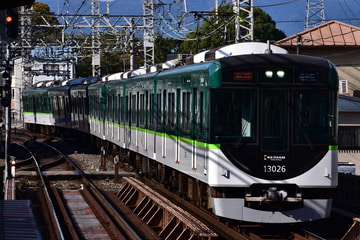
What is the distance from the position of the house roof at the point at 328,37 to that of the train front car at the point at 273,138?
22.8 m

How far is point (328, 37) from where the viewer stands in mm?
35719

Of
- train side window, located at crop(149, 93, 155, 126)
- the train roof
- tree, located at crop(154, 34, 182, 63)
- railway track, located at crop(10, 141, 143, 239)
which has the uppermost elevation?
tree, located at crop(154, 34, 182, 63)

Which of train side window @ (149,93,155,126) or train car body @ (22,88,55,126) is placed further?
train car body @ (22,88,55,126)

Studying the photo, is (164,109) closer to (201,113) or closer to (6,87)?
(201,113)

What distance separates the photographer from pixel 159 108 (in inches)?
607

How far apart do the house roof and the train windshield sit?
2308cm

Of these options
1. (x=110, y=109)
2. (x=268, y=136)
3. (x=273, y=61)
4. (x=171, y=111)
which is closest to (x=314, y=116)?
(x=268, y=136)

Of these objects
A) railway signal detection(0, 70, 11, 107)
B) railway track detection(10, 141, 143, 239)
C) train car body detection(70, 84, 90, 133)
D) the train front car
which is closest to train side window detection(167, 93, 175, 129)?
railway track detection(10, 141, 143, 239)

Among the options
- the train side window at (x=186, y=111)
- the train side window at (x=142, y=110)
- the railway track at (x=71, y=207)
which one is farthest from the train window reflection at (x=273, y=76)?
the train side window at (x=142, y=110)

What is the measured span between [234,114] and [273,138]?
658mm

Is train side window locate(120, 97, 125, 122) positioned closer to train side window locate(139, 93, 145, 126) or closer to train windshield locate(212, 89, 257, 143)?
train side window locate(139, 93, 145, 126)

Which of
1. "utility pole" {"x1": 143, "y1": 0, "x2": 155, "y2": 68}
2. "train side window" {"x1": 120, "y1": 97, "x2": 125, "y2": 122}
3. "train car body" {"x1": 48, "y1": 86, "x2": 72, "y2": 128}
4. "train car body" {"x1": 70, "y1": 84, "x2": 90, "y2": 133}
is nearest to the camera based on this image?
"train side window" {"x1": 120, "y1": 97, "x2": 125, "y2": 122}

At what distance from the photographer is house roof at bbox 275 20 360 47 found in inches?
1364

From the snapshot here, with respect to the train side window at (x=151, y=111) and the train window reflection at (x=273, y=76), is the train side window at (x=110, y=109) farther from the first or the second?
the train window reflection at (x=273, y=76)
